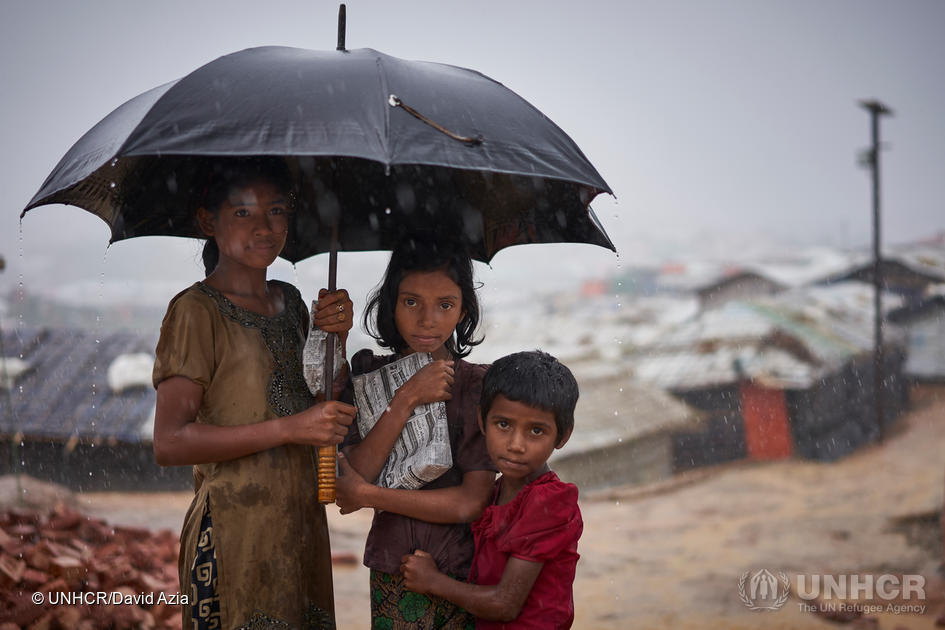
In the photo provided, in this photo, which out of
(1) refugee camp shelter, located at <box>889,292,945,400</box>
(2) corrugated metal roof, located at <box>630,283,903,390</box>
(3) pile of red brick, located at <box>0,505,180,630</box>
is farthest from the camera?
(1) refugee camp shelter, located at <box>889,292,945,400</box>

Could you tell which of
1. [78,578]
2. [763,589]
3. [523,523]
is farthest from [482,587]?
[763,589]

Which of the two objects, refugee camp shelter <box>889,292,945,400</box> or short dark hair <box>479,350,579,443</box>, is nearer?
short dark hair <box>479,350,579,443</box>

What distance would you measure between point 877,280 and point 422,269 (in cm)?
1269

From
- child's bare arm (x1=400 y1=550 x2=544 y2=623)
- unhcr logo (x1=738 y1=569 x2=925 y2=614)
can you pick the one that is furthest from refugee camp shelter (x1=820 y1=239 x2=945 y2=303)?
child's bare arm (x1=400 y1=550 x2=544 y2=623)

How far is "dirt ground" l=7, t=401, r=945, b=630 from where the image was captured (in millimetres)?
6930

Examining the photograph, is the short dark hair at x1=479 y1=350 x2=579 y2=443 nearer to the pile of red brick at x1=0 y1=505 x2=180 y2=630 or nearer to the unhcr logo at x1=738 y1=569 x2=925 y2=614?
the pile of red brick at x1=0 y1=505 x2=180 y2=630

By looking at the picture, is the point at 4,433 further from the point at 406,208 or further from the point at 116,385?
the point at 406,208

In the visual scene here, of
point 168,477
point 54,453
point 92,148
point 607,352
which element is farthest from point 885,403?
point 92,148

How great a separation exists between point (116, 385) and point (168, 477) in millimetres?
1313

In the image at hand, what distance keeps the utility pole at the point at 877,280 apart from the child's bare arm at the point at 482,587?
11822 mm

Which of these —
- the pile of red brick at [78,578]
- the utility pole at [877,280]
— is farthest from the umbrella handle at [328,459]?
the utility pole at [877,280]

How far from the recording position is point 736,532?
968cm

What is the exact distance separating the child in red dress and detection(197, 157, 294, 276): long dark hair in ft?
2.37

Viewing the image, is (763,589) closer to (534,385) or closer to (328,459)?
(534,385)
